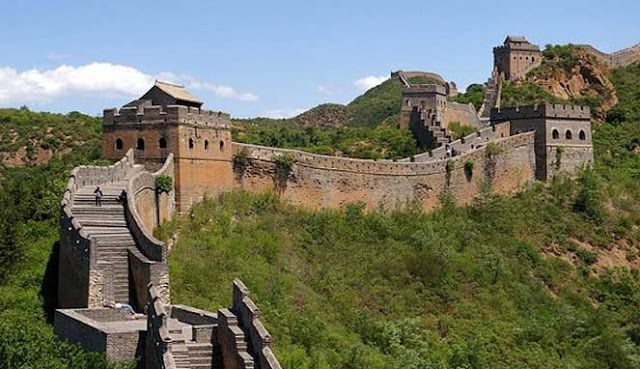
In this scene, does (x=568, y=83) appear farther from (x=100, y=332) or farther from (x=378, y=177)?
(x=100, y=332)

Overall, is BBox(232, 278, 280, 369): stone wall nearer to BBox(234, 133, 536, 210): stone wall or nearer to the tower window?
BBox(234, 133, 536, 210): stone wall

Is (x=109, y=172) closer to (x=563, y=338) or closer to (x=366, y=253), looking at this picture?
(x=366, y=253)

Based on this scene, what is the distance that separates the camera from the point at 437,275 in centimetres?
3275

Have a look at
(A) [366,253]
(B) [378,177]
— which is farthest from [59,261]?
(B) [378,177]

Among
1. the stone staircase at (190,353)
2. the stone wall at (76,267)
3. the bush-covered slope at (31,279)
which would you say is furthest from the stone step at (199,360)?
the stone wall at (76,267)

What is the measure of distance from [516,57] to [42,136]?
25700mm

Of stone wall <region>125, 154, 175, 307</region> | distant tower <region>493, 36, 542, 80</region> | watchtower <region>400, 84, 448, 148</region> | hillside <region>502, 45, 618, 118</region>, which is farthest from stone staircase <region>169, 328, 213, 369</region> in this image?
distant tower <region>493, 36, 542, 80</region>

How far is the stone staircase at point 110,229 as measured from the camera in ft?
71.3

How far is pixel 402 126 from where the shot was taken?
49000 millimetres

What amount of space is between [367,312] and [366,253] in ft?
13.1

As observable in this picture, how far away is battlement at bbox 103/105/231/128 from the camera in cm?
2858

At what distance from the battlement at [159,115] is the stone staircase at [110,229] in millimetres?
2923

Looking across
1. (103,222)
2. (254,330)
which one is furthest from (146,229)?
(254,330)

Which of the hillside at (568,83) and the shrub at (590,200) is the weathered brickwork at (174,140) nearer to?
the shrub at (590,200)
